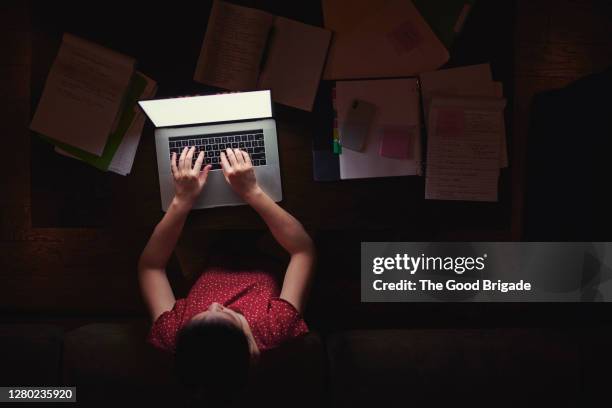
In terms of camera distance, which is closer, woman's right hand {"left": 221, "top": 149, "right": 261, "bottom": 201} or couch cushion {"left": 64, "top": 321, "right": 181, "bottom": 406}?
woman's right hand {"left": 221, "top": 149, "right": 261, "bottom": 201}

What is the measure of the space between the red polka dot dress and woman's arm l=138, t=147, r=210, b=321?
3.0 inches

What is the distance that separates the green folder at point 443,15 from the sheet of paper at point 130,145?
85cm

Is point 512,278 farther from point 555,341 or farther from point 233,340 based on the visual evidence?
point 233,340

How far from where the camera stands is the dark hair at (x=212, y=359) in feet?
3.49

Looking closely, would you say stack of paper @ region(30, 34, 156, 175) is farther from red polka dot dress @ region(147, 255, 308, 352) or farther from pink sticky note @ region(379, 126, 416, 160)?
pink sticky note @ region(379, 126, 416, 160)

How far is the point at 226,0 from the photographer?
136 cm

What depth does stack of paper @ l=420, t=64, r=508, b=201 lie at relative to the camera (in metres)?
1.37

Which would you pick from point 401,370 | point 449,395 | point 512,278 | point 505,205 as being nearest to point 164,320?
point 401,370

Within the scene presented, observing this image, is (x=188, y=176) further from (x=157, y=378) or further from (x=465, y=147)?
(x=465, y=147)

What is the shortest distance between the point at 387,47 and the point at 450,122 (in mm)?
300

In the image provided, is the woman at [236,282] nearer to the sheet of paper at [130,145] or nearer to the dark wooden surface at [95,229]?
the sheet of paper at [130,145]

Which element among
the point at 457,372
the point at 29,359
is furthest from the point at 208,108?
the point at 457,372

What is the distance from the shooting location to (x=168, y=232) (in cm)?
138

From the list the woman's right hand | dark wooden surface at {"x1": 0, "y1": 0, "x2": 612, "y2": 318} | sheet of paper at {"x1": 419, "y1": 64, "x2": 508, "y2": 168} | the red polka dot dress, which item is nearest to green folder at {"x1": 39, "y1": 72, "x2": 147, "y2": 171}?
the woman's right hand
